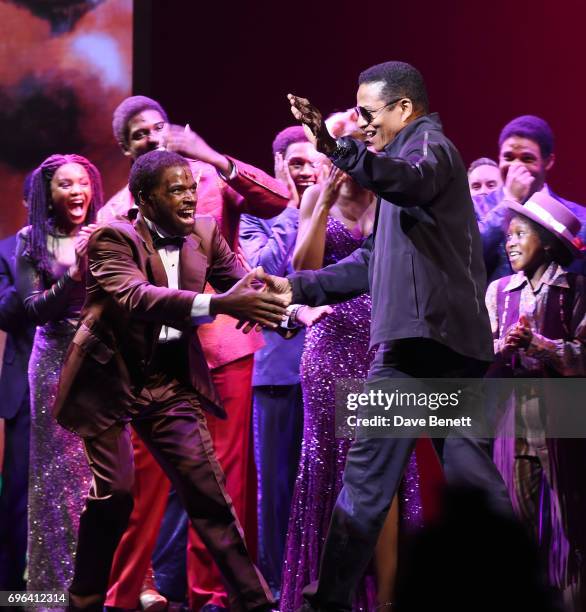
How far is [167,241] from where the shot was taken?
4008mm

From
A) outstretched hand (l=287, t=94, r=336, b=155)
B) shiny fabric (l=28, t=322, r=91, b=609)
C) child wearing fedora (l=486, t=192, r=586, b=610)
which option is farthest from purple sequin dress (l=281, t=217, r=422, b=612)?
outstretched hand (l=287, t=94, r=336, b=155)

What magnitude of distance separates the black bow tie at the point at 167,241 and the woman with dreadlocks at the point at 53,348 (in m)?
0.64

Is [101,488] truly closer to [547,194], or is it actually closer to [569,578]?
[569,578]

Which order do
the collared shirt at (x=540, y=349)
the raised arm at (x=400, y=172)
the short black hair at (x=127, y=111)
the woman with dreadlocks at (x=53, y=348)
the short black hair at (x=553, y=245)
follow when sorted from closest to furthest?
the raised arm at (x=400, y=172) → the collared shirt at (x=540, y=349) → the short black hair at (x=553, y=245) → the woman with dreadlocks at (x=53, y=348) → the short black hair at (x=127, y=111)

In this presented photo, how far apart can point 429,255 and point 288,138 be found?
1.93 m

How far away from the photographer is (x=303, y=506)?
14.6ft

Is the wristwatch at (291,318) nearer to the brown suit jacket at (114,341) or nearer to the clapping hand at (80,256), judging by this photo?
the brown suit jacket at (114,341)

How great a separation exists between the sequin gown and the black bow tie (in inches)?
31.3

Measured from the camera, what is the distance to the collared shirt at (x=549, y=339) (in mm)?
4438

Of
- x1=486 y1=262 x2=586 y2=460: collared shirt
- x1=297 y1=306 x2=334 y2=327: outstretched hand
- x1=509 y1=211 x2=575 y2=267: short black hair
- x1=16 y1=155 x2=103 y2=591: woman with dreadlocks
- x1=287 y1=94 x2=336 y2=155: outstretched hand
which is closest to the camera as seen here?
x1=287 y1=94 x2=336 y2=155: outstretched hand

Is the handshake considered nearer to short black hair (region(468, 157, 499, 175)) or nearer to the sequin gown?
the sequin gown

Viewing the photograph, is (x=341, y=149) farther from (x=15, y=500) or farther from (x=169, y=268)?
(x=15, y=500)

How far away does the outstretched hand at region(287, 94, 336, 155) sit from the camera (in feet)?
11.5

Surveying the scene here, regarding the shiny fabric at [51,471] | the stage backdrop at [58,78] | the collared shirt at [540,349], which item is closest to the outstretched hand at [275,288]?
the collared shirt at [540,349]
